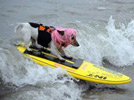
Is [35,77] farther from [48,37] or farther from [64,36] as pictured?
[64,36]

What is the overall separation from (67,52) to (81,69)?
157cm

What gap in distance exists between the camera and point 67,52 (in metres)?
7.09

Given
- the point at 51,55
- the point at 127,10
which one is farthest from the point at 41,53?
the point at 127,10

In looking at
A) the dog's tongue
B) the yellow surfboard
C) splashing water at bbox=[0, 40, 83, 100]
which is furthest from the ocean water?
the dog's tongue

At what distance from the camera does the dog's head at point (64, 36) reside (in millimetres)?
5488

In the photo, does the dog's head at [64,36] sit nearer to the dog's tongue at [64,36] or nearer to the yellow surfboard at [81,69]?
the dog's tongue at [64,36]

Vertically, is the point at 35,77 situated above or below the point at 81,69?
below

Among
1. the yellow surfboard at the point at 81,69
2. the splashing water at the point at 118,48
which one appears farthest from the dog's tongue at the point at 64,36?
the splashing water at the point at 118,48

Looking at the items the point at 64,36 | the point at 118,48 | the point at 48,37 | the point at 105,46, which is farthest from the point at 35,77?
the point at 118,48

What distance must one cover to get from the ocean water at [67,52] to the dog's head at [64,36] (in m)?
0.73

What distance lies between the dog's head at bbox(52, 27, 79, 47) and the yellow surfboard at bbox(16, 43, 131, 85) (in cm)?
50

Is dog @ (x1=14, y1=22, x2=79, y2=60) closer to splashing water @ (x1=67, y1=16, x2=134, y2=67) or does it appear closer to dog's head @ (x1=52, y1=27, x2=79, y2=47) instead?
dog's head @ (x1=52, y1=27, x2=79, y2=47)

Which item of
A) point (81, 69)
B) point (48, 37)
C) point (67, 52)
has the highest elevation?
point (48, 37)

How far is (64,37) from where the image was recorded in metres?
5.55
